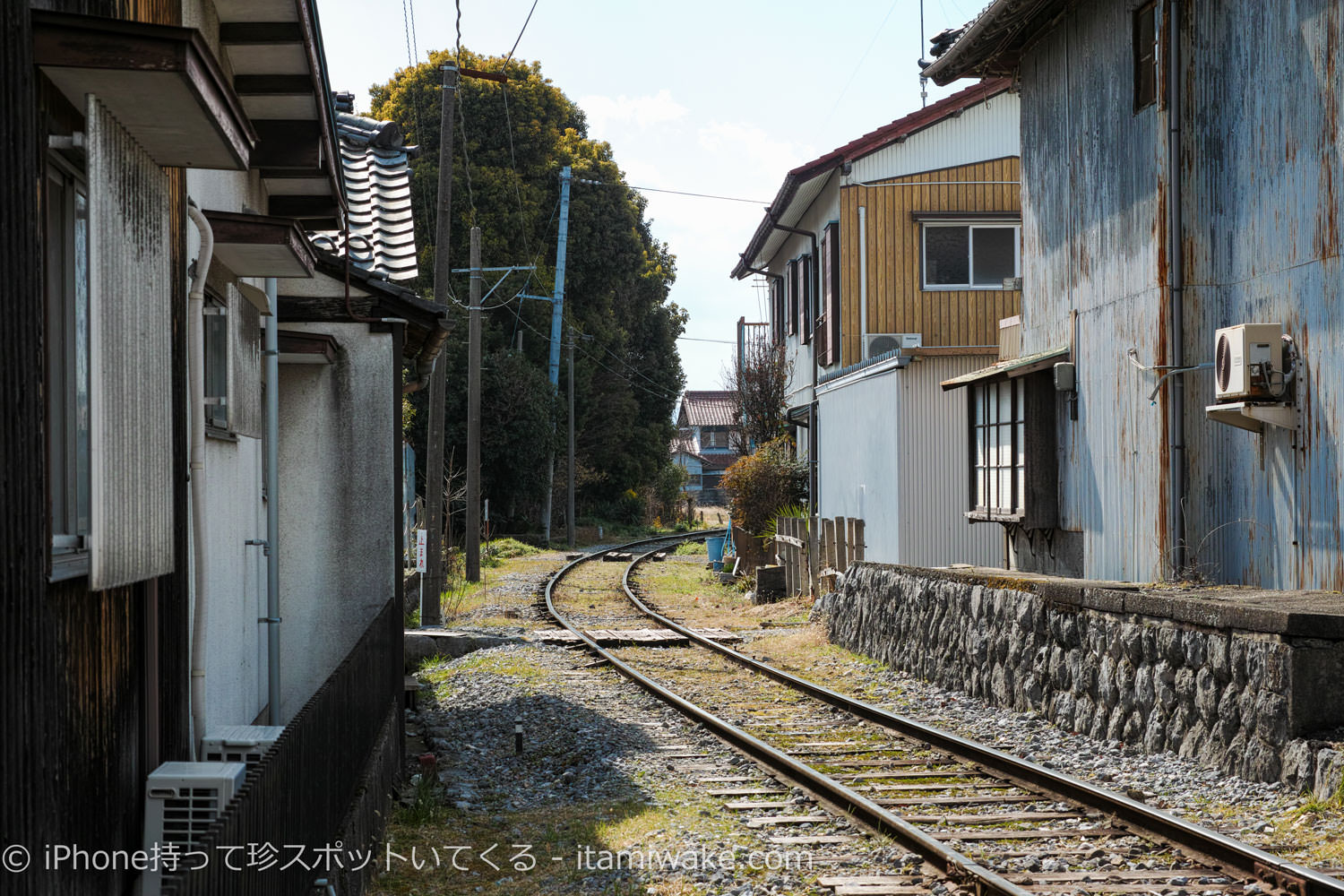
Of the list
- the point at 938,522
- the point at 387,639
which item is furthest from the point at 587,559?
the point at 387,639

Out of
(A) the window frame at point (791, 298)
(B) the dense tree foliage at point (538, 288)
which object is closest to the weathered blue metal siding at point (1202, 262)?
(A) the window frame at point (791, 298)

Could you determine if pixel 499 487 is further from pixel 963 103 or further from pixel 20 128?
pixel 20 128

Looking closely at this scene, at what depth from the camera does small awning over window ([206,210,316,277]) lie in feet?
21.1

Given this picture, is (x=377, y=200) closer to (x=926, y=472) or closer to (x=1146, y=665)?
(x=1146, y=665)

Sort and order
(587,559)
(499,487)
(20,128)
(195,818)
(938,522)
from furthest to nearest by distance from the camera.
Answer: (499,487)
(587,559)
(938,522)
(195,818)
(20,128)

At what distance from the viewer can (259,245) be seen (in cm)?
662

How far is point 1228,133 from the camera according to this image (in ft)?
Result: 32.4

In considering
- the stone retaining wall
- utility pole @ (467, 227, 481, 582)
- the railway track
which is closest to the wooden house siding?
the railway track

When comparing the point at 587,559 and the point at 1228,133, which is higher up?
the point at 1228,133

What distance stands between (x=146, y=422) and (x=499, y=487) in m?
34.8

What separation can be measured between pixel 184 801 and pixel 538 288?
37.2 m

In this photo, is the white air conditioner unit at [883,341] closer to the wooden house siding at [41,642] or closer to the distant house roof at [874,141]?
the distant house roof at [874,141]

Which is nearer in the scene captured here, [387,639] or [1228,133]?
[387,639]

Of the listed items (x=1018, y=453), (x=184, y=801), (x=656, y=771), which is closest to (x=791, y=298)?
(x=1018, y=453)
